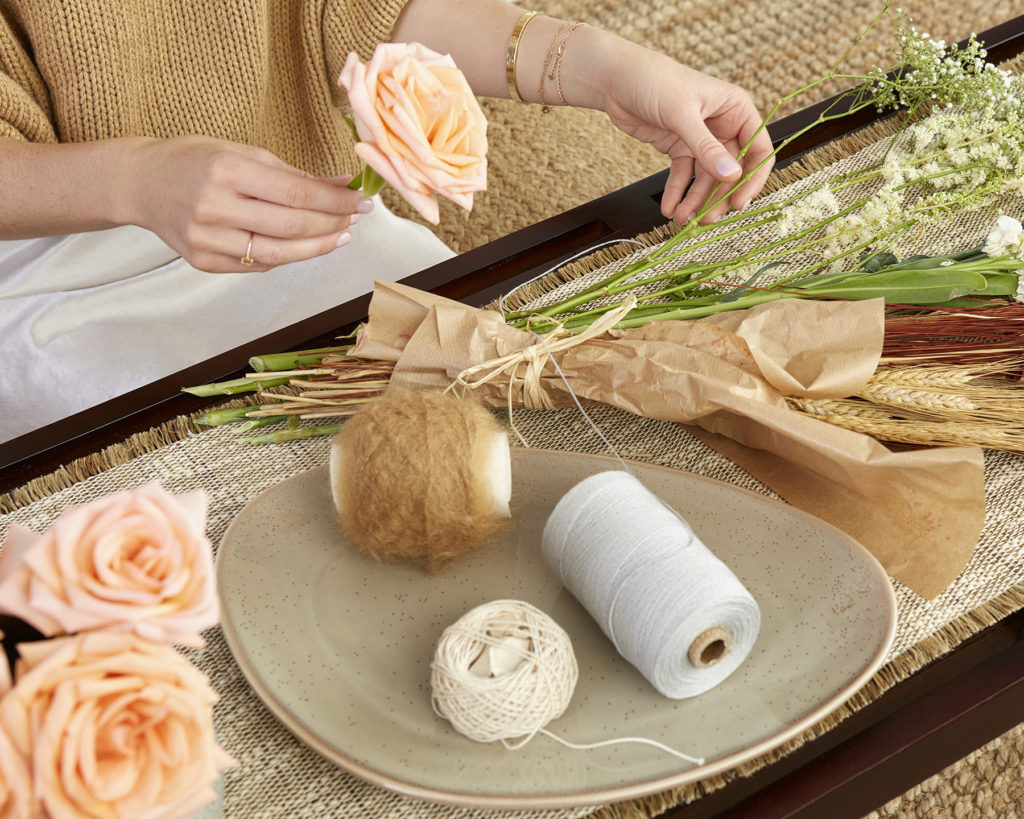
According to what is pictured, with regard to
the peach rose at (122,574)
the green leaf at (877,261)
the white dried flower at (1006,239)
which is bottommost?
the green leaf at (877,261)

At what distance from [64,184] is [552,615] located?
0.56m

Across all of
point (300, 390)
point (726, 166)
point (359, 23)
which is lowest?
point (300, 390)

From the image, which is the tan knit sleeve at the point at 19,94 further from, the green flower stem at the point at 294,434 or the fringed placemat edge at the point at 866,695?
the fringed placemat edge at the point at 866,695

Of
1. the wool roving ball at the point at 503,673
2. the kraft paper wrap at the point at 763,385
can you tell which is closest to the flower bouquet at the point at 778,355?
the kraft paper wrap at the point at 763,385

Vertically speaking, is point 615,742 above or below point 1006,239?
below

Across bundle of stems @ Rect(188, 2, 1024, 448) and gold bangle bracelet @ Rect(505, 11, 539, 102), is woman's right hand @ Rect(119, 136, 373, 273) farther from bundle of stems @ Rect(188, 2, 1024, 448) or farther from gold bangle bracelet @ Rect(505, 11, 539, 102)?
gold bangle bracelet @ Rect(505, 11, 539, 102)

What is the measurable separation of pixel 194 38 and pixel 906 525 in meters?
0.82

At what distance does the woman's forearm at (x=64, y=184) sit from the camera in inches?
29.0

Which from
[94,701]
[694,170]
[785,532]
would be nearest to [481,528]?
[785,532]

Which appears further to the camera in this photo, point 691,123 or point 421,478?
point 691,123

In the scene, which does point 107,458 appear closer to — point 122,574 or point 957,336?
point 122,574

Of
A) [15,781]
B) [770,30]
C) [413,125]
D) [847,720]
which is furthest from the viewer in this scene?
[770,30]

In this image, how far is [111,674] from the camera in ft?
1.09

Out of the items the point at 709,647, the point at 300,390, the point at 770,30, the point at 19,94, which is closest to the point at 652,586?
the point at 709,647
